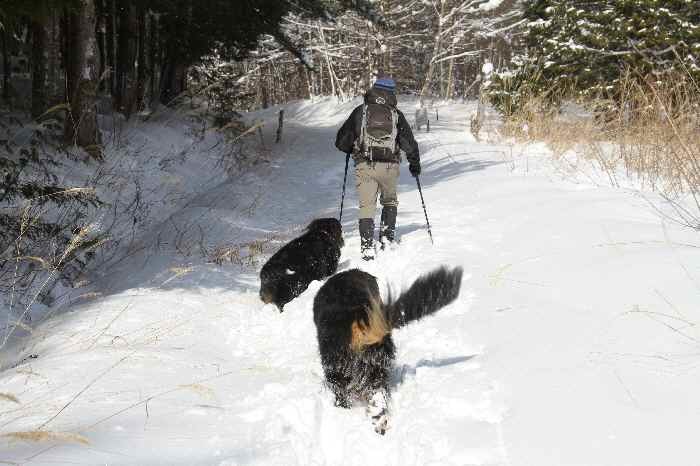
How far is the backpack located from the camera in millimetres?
6008

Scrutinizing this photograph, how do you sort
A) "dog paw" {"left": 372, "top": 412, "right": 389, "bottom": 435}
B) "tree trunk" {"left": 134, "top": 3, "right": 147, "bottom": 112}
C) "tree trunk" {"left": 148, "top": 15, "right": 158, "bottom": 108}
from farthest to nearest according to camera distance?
"tree trunk" {"left": 148, "top": 15, "right": 158, "bottom": 108}, "tree trunk" {"left": 134, "top": 3, "right": 147, "bottom": 112}, "dog paw" {"left": 372, "top": 412, "right": 389, "bottom": 435}

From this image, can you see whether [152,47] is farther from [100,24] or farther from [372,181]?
[372,181]

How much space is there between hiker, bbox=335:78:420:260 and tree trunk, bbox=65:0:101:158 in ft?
14.7

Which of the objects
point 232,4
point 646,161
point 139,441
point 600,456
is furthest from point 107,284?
point 232,4

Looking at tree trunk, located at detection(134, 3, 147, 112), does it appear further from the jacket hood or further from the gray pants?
the jacket hood

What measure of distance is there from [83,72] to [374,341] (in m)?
7.45

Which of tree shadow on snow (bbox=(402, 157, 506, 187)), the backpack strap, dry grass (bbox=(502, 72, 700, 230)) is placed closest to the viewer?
dry grass (bbox=(502, 72, 700, 230))

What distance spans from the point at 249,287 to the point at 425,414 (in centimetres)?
291

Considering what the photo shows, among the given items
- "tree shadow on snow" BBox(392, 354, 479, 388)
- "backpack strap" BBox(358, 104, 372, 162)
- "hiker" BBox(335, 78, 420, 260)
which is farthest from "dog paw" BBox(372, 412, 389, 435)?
"backpack strap" BBox(358, 104, 372, 162)

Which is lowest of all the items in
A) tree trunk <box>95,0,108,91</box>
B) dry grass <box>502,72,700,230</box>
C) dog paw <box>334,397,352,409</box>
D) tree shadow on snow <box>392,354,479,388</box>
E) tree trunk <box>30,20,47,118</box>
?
dog paw <box>334,397,352,409</box>

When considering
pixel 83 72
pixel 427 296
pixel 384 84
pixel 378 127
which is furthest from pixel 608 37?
pixel 427 296

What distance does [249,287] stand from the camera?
212 inches

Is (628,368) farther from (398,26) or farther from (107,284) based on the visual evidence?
(398,26)

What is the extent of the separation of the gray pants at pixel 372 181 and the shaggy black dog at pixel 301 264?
0.41m
